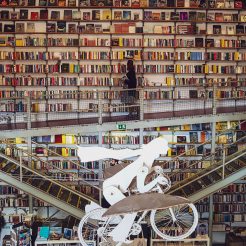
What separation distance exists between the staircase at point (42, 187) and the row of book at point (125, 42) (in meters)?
2.70

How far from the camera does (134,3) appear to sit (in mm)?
10016

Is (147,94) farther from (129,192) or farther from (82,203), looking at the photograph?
(129,192)

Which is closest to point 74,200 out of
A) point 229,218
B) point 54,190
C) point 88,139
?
point 54,190

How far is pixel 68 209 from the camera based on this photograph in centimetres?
790

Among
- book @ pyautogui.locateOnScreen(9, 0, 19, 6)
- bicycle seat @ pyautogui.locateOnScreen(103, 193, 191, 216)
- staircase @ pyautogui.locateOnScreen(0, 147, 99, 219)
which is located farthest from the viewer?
book @ pyautogui.locateOnScreen(9, 0, 19, 6)

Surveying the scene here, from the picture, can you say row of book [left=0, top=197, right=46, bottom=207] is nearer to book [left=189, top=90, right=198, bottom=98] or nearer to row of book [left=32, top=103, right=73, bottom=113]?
row of book [left=32, top=103, right=73, bottom=113]

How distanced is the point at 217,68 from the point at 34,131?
4.20 metres

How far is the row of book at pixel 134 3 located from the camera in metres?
9.89

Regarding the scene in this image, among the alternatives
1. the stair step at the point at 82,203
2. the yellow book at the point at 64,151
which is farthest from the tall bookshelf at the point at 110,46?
the stair step at the point at 82,203

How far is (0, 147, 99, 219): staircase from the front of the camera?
25.3ft

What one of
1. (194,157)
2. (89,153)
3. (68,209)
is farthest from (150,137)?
(89,153)

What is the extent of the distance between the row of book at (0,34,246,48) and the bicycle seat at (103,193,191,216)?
4.53 meters

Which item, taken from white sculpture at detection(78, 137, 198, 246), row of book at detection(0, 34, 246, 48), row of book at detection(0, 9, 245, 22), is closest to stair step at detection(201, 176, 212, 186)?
white sculpture at detection(78, 137, 198, 246)

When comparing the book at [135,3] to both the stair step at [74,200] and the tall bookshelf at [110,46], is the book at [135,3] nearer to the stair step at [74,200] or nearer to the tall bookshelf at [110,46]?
the tall bookshelf at [110,46]
